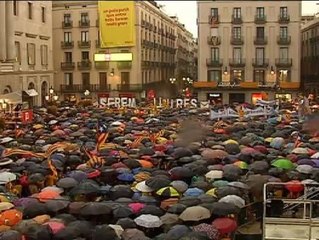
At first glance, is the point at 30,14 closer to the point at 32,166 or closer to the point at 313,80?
the point at 313,80

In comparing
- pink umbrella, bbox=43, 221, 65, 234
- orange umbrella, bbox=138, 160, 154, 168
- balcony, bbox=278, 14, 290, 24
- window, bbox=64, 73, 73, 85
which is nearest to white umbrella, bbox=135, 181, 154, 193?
orange umbrella, bbox=138, 160, 154, 168

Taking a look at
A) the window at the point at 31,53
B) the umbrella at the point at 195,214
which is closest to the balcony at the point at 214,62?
the window at the point at 31,53

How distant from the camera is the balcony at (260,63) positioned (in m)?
56.2

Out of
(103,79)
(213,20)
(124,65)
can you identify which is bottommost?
(103,79)

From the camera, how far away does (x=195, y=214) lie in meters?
12.7

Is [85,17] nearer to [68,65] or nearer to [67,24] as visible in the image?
[67,24]

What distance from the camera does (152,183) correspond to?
15.0 metres

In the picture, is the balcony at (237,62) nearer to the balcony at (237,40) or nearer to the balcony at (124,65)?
the balcony at (237,40)

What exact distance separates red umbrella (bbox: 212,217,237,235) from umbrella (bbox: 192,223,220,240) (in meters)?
0.17

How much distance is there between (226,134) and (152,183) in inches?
401

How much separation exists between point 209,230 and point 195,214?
0.66 meters

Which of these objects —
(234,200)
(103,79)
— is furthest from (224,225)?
(103,79)

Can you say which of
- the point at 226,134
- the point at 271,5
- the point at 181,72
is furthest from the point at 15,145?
the point at 181,72

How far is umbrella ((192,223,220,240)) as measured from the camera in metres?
12.0
